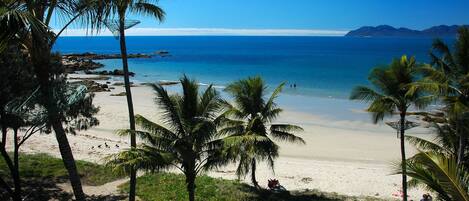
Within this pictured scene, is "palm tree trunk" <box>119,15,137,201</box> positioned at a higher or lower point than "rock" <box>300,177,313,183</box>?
higher

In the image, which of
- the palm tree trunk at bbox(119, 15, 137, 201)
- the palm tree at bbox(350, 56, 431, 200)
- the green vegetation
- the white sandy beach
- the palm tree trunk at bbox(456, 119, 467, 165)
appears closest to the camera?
the palm tree trunk at bbox(119, 15, 137, 201)

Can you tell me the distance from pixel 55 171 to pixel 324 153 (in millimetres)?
14073

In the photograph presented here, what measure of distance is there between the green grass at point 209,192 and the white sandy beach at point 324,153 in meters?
1.63

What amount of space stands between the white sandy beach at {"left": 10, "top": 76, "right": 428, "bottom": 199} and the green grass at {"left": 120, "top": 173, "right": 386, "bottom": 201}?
64.2 inches

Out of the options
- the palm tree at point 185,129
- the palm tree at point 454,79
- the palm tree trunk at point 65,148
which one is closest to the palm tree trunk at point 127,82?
the palm tree at point 185,129

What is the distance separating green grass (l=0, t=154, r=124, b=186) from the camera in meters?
17.9

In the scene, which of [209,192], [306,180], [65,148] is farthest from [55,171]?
[306,180]

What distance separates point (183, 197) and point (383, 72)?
8.01 metres

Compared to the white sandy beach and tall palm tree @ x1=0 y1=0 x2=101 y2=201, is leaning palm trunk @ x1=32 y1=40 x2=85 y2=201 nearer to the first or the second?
tall palm tree @ x1=0 y1=0 x2=101 y2=201

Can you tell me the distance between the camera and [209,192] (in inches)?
664

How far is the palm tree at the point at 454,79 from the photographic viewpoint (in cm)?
1296

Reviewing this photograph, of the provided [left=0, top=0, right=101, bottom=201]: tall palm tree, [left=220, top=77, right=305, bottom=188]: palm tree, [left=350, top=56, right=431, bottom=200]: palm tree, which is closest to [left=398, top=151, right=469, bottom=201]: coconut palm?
[left=0, top=0, right=101, bottom=201]: tall palm tree

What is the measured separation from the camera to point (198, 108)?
12.4 m

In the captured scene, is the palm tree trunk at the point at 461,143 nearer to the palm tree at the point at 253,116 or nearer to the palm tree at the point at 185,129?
the palm tree at the point at 253,116
